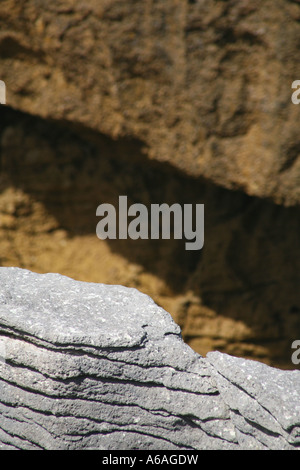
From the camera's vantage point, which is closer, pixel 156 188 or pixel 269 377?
pixel 269 377

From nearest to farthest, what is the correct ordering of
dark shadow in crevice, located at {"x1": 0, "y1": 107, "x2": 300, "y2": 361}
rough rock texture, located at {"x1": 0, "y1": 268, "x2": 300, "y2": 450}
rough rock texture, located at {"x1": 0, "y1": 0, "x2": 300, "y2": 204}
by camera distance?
rough rock texture, located at {"x1": 0, "y1": 268, "x2": 300, "y2": 450} → rough rock texture, located at {"x1": 0, "y1": 0, "x2": 300, "y2": 204} → dark shadow in crevice, located at {"x1": 0, "y1": 107, "x2": 300, "y2": 361}

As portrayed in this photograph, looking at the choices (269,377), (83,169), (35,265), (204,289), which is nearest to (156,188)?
(83,169)

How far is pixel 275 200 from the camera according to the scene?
1.59 m

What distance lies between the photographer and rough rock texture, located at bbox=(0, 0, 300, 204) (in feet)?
4.80

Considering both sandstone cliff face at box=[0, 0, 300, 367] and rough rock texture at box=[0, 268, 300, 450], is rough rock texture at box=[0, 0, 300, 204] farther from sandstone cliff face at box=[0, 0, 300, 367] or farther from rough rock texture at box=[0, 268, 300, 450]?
rough rock texture at box=[0, 268, 300, 450]

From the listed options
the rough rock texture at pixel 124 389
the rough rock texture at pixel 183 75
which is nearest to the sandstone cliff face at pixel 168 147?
the rough rock texture at pixel 183 75

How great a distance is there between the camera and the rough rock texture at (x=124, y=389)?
1062 millimetres

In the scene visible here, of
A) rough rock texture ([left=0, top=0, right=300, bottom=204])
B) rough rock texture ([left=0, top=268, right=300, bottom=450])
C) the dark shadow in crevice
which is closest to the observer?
rough rock texture ([left=0, top=268, right=300, bottom=450])

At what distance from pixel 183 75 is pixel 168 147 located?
22 cm

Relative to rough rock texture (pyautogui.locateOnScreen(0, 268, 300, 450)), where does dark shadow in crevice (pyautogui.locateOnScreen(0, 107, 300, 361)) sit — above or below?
above

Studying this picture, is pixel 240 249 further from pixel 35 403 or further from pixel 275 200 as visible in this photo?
pixel 35 403

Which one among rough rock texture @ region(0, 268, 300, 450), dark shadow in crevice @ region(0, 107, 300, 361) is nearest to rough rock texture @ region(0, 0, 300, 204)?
dark shadow in crevice @ region(0, 107, 300, 361)

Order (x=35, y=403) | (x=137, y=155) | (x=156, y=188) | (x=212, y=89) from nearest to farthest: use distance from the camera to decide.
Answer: (x=35, y=403), (x=212, y=89), (x=137, y=155), (x=156, y=188)

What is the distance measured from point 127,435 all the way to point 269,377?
0.33 metres
